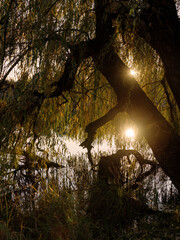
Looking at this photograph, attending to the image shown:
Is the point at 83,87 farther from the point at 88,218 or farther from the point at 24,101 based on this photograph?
the point at 88,218

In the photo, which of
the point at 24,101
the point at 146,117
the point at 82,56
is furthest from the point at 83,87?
the point at 146,117

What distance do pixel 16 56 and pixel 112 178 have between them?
190cm

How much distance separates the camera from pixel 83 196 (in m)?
3.38

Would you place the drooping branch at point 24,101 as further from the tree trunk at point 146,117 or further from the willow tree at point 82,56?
the tree trunk at point 146,117

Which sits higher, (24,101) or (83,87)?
(83,87)

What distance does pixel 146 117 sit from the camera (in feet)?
10.5

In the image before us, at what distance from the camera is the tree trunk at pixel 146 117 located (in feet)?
10.1

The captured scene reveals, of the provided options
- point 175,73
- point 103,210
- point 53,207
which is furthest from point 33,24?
point 103,210

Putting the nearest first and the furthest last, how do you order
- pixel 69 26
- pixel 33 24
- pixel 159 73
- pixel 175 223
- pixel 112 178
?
pixel 175 223
pixel 69 26
pixel 33 24
pixel 112 178
pixel 159 73

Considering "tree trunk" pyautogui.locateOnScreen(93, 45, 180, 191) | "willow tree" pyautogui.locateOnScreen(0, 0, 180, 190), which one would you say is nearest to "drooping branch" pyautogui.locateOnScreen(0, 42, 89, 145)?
"willow tree" pyautogui.locateOnScreen(0, 0, 180, 190)

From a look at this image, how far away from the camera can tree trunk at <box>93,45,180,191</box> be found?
121 inches

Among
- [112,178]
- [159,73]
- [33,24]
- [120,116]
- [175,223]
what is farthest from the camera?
[120,116]

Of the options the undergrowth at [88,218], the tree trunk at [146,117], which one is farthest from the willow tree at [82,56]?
the undergrowth at [88,218]

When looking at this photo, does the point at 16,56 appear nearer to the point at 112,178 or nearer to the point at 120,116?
the point at 112,178
